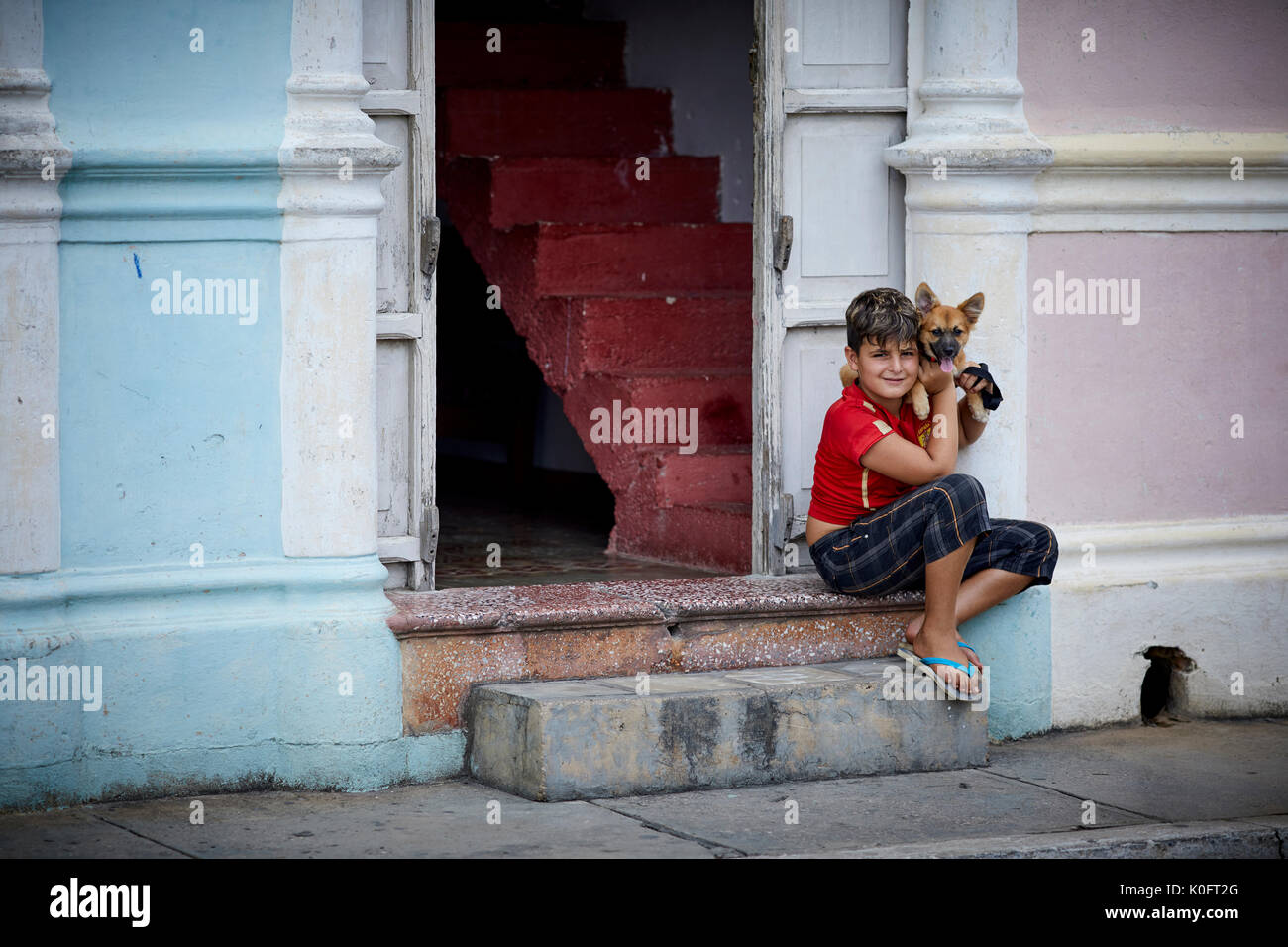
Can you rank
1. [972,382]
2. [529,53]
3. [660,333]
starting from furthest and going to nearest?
[529,53] < [660,333] < [972,382]

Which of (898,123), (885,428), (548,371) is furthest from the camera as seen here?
(548,371)

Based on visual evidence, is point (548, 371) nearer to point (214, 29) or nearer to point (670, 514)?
point (670, 514)

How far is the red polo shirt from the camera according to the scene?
595cm

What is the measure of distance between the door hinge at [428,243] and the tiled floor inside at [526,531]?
139cm

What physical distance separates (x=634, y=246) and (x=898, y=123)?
2.38 m

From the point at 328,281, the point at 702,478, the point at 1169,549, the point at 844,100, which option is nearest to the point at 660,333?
the point at 702,478

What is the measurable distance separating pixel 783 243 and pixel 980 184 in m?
0.73

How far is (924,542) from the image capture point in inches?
234

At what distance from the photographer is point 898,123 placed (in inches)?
260

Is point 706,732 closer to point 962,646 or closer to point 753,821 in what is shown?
point 753,821

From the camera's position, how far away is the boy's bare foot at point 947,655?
5.91 metres

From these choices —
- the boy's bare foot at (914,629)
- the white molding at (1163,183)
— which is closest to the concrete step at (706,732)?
the boy's bare foot at (914,629)

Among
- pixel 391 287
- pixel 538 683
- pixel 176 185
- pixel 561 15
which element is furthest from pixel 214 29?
pixel 561 15

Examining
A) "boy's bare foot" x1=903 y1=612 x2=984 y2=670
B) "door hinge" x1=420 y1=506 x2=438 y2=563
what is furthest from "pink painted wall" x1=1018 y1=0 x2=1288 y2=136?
"door hinge" x1=420 y1=506 x2=438 y2=563
